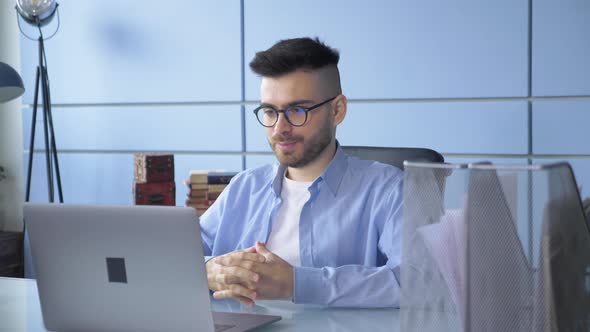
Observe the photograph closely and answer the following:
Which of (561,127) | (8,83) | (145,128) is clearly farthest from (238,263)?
(145,128)

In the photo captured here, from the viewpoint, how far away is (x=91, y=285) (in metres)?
1.30

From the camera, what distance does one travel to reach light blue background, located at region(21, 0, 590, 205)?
3.36 meters

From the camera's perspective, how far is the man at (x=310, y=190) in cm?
193

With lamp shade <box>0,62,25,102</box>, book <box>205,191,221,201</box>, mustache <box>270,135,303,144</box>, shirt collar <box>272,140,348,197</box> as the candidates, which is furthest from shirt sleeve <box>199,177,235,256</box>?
book <box>205,191,221,201</box>

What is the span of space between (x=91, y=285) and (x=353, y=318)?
500 millimetres

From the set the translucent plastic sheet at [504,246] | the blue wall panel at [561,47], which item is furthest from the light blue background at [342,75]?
the translucent plastic sheet at [504,246]

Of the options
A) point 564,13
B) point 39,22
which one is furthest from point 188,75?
point 564,13

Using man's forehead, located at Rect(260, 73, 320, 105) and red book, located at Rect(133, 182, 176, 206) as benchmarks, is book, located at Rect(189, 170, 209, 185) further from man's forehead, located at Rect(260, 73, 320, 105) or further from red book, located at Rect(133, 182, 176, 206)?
man's forehead, located at Rect(260, 73, 320, 105)

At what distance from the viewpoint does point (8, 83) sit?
116 inches

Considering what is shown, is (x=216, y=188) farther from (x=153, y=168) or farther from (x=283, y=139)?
(x=283, y=139)

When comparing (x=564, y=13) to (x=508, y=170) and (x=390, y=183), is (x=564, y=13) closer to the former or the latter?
(x=390, y=183)

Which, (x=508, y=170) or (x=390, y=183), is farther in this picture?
(x=390, y=183)

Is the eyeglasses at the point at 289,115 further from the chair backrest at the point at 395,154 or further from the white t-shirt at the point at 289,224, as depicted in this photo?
the chair backrest at the point at 395,154

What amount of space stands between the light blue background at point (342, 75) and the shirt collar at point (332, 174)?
61.8 inches
